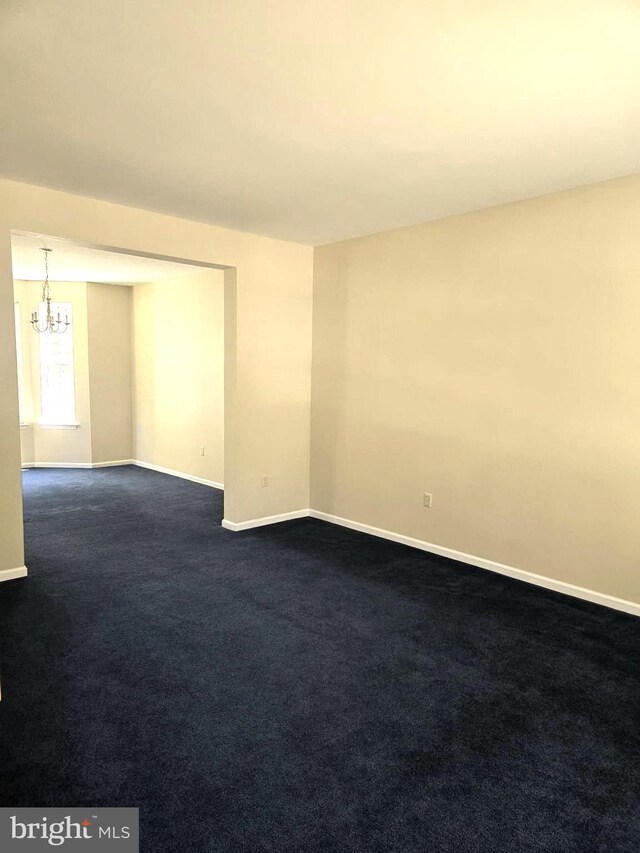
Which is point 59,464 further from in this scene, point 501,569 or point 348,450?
point 501,569

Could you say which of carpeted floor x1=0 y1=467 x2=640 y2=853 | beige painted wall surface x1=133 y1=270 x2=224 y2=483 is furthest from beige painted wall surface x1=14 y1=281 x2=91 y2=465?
carpeted floor x1=0 y1=467 x2=640 y2=853

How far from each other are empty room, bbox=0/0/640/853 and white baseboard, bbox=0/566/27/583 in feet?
0.06

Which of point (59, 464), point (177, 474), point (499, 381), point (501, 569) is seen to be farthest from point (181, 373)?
point (501, 569)

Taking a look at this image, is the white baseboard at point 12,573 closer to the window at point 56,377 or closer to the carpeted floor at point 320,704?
the carpeted floor at point 320,704

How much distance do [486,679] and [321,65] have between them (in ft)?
9.06

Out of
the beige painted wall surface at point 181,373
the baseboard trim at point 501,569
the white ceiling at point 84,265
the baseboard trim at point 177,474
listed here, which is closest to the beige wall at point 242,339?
the baseboard trim at point 501,569

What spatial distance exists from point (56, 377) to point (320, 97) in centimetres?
673

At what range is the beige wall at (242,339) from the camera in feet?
11.9

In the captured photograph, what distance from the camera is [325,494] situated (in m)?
5.36

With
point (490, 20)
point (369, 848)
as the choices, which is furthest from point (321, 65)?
point (369, 848)

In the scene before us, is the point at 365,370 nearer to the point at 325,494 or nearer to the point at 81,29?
the point at 325,494

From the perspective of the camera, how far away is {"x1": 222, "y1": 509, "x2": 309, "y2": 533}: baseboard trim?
16.3ft

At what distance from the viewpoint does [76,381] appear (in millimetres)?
7773

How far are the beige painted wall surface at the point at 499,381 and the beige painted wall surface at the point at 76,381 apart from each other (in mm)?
4105
